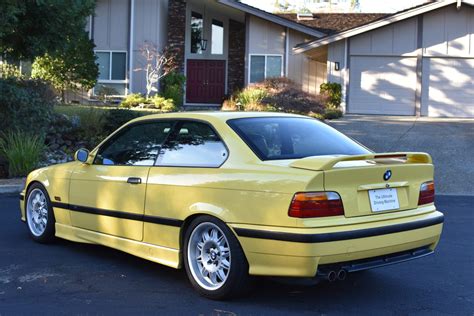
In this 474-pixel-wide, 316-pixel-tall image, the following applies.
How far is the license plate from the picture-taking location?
4.65 metres

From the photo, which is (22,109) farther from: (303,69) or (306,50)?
(303,69)

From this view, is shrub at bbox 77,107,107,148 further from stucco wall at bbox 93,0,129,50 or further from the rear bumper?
the rear bumper

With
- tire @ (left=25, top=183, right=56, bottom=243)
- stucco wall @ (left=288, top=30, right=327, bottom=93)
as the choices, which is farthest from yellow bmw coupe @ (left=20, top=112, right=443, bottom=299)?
stucco wall @ (left=288, top=30, right=327, bottom=93)

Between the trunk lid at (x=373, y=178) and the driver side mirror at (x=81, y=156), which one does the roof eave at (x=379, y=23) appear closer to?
the driver side mirror at (x=81, y=156)

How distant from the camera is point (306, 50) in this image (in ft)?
76.1

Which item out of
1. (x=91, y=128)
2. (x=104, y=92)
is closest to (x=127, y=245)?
(x=91, y=128)

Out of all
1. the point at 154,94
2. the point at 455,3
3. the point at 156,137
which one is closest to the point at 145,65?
the point at 154,94

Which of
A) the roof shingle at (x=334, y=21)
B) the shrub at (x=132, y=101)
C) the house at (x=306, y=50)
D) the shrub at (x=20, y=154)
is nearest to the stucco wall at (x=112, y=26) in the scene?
the house at (x=306, y=50)

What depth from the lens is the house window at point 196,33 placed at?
27188 mm

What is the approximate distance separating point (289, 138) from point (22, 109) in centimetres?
897

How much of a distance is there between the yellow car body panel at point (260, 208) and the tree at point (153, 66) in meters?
19.2

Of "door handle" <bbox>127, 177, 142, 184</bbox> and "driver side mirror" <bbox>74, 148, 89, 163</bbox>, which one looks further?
"driver side mirror" <bbox>74, 148, 89, 163</bbox>

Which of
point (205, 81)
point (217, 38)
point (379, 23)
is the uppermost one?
point (217, 38)

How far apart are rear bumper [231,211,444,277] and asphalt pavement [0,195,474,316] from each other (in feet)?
0.78
